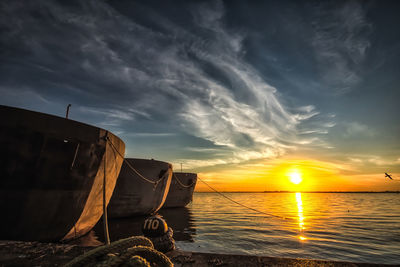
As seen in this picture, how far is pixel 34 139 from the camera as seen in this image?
A: 4.40 metres

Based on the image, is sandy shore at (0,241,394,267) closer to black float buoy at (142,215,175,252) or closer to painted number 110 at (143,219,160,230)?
black float buoy at (142,215,175,252)

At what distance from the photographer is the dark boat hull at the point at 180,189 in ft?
71.9

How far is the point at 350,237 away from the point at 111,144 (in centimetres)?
1012

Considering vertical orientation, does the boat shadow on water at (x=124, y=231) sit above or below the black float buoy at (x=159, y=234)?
below

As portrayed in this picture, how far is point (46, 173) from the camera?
4.56 meters

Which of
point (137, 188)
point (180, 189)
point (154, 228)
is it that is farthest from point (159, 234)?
point (180, 189)

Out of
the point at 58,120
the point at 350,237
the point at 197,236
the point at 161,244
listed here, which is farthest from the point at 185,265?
the point at 350,237

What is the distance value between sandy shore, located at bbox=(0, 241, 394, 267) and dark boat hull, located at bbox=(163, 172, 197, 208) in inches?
732

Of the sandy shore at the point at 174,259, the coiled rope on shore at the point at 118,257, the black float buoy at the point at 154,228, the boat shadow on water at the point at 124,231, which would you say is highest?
the coiled rope on shore at the point at 118,257

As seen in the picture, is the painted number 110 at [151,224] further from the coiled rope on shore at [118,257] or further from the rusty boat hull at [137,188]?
the rusty boat hull at [137,188]

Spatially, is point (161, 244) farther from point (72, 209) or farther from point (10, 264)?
point (72, 209)

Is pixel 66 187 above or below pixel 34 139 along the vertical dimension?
below

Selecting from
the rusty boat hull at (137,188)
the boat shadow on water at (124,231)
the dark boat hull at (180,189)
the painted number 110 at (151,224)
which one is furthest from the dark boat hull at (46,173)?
the dark boat hull at (180,189)

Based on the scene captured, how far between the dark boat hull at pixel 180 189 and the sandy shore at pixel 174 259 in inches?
732
